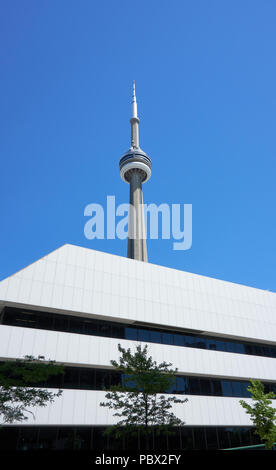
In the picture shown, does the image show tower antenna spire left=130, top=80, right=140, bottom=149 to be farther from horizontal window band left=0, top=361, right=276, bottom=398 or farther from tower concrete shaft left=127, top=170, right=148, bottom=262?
horizontal window band left=0, top=361, right=276, bottom=398

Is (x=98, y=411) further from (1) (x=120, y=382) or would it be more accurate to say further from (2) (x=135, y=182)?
(2) (x=135, y=182)

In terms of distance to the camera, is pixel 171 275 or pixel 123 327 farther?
pixel 171 275

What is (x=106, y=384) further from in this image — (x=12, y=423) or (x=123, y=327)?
(x=12, y=423)

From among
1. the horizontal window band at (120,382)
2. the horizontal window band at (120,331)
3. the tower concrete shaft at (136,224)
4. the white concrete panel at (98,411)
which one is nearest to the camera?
the white concrete panel at (98,411)

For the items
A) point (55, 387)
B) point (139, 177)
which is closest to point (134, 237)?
point (139, 177)

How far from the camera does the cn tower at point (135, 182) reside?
70.6 m

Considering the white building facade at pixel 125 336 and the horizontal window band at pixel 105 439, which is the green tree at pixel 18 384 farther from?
the white building facade at pixel 125 336

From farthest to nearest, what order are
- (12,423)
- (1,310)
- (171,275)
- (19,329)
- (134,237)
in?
(134,237), (171,275), (1,310), (19,329), (12,423)

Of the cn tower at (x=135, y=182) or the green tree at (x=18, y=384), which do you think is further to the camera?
the cn tower at (x=135, y=182)

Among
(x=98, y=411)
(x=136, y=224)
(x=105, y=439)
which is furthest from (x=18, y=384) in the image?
(x=136, y=224)

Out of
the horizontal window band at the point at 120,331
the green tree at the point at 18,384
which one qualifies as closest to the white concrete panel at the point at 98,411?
the green tree at the point at 18,384

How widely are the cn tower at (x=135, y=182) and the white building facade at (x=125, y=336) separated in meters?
35.0

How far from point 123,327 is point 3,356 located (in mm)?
9984

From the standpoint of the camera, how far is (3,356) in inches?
880
